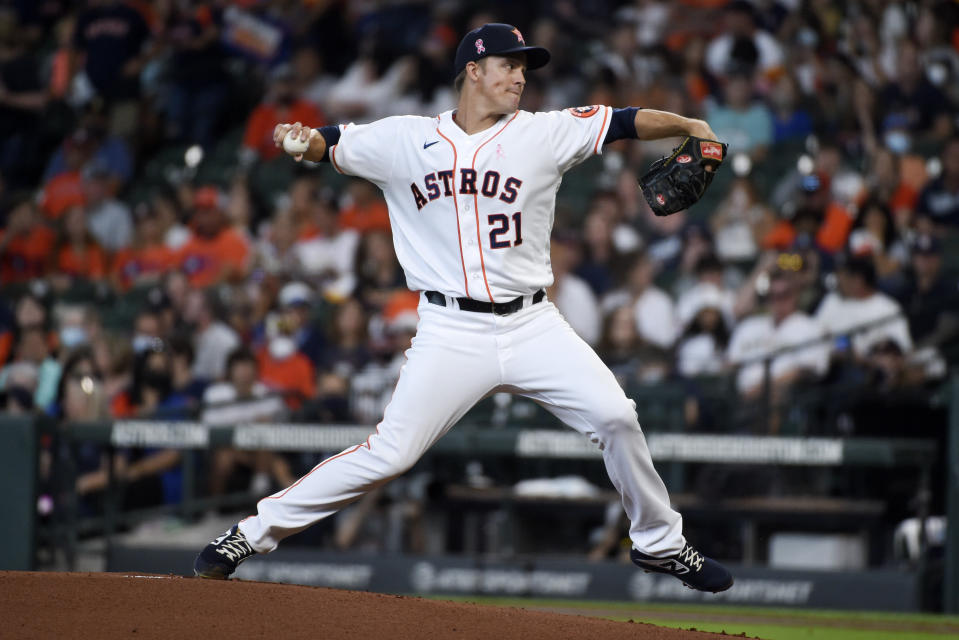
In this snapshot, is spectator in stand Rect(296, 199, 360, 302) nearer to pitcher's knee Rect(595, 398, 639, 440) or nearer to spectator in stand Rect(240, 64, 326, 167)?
spectator in stand Rect(240, 64, 326, 167)

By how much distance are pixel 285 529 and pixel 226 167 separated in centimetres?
836

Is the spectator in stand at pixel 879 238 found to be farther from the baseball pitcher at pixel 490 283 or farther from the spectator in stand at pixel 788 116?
the baseball pitcher at pixel 490 283

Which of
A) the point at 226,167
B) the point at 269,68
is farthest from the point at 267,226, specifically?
the point at 269,68

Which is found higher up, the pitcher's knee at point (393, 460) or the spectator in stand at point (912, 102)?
the spectator in stand at point (912, 102)

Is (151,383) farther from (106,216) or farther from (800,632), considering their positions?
(800,632)

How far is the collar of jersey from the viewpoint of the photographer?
466cm

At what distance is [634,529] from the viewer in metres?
4.66

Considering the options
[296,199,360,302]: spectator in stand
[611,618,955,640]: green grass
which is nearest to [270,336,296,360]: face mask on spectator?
[296,199,360,302]: spectator in stand

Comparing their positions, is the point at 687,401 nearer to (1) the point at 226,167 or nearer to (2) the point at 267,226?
(2) the point at 267,226

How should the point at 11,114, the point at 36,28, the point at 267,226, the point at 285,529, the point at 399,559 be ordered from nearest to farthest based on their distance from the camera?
the point at 285,529 < the point at 399,559 < the point at 267,226 < the point at 11,114 < the point at 36,28

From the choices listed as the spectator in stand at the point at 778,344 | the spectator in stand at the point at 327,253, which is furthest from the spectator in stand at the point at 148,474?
the spectator in stand at the point at 778,344

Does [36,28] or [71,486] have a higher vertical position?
[36,28]

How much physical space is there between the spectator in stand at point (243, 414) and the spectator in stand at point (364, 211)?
1.98 meters

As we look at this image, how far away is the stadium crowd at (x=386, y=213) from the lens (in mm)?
8391
